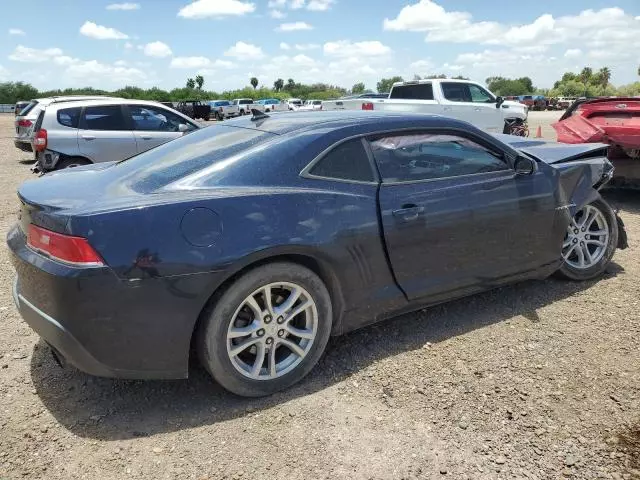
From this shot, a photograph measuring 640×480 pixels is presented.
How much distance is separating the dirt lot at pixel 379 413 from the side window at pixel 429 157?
1100mm

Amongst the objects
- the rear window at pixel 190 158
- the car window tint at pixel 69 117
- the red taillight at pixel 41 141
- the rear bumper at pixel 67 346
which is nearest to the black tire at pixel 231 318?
the rear bumper at pixel 67 346

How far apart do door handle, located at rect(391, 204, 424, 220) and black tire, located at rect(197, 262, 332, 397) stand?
2.18 feet

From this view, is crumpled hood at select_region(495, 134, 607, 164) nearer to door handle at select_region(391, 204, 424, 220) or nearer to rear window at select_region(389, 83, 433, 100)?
door handle at select_region(391, 204, 424, 220)

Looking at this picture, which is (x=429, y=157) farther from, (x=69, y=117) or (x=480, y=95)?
(x=480, y=95)

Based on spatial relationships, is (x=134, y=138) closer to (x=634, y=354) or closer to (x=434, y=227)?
(x=434, y=227)

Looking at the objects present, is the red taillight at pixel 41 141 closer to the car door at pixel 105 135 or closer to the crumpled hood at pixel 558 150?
the car door at pixel 105 135

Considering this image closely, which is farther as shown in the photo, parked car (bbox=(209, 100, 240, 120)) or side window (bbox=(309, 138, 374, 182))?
parked car (bbox=(209, 100, 240, 120))

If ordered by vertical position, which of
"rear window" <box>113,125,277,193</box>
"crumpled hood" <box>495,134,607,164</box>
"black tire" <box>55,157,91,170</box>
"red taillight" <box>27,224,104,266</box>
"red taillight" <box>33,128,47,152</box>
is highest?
"rear window" <box>113,125,277,193</box>

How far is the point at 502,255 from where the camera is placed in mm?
3727

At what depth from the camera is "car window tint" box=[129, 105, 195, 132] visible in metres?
9.30

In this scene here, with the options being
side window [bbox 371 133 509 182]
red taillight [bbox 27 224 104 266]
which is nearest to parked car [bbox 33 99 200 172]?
side window [bbox 371 133 509 182]

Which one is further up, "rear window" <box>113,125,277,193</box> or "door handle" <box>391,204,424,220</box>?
"rear window" <box>113,125,277,193</box>

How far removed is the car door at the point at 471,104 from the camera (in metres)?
13.5

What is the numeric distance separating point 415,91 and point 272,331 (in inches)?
473
